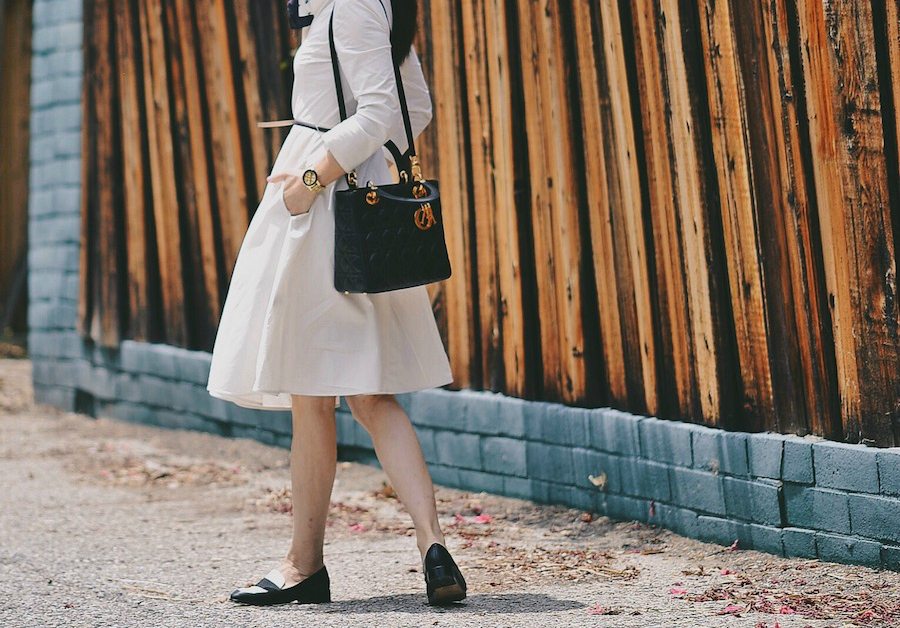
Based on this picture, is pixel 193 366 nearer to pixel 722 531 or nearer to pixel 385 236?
pixel 722 531

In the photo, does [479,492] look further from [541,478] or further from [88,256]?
[88,256]

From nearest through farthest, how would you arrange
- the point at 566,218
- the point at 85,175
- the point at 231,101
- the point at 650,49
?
the point at 650,49 < the point at 566,218 < the point at 231,101 < the point at 85,175

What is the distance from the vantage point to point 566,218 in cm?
493

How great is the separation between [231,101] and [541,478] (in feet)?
9.01

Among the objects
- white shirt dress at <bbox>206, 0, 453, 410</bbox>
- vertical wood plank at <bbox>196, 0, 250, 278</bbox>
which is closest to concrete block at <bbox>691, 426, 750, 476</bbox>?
white shirt dress at <bbox>206, 0, 453, 410</bbox>

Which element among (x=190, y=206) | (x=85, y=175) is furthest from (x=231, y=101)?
(x=85, y=175)

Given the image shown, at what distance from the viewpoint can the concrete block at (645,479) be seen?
455 cm

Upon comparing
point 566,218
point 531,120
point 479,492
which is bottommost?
point 479,492

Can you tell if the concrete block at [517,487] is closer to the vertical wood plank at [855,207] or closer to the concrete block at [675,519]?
the concrete block at [675,519]

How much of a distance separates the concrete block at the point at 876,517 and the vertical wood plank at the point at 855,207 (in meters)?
0.16

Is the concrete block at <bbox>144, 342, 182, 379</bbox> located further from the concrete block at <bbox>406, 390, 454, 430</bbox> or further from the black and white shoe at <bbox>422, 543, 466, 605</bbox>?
the black and white shoe at <bbox>422, 543, 466, 605</bbox>

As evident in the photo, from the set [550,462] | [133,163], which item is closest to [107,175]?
[133,163]

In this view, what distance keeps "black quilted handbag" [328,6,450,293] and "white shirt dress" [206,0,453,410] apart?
0.22ft

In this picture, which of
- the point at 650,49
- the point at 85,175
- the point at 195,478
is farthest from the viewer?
the point at 85,175
